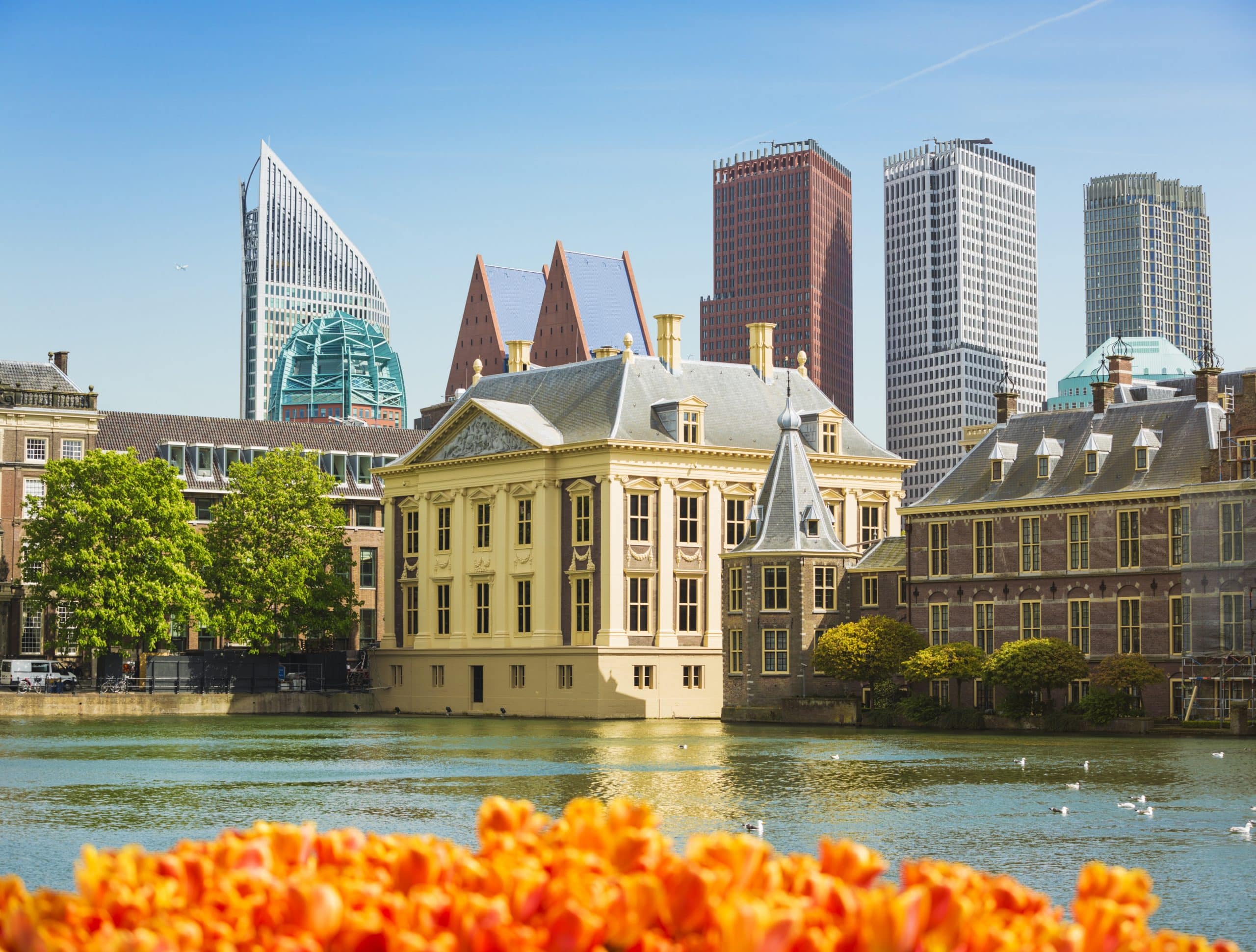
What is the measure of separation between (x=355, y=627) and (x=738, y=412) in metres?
32.5

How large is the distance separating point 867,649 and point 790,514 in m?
8.95

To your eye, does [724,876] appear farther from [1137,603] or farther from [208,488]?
[208,488]

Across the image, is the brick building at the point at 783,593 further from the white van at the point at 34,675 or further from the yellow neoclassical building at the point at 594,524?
the white van at the point at 34,675

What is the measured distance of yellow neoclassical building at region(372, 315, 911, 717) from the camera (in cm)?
10256

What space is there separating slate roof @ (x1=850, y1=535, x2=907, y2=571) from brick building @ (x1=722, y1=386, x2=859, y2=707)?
82 centimetres

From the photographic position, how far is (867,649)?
287 feet

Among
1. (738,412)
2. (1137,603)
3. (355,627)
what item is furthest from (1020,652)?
(355,627)

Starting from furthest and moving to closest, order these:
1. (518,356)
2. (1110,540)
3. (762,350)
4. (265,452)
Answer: (265,452) < (518,356) < (762,350) < (1110,540)

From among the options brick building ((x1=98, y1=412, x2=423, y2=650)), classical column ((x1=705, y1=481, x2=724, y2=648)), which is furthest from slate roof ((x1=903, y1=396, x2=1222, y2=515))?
brick building ((x1=98, y1=412, x2=423, y2=650))

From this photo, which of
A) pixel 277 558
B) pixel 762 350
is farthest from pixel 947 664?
pixel 277 558

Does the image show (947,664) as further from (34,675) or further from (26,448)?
(26,448)

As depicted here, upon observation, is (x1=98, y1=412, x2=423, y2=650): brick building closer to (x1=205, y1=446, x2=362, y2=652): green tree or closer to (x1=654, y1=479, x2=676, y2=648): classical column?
(x1=205, y1=446, x2=362, y2=652): green tree

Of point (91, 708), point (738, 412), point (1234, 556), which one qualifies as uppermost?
point (738, 412)

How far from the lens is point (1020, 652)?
81.6 metres
